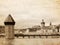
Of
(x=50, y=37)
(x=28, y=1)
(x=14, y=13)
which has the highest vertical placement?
(x=28, y=1)

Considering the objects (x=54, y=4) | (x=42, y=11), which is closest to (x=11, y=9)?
(x=42, y=11)

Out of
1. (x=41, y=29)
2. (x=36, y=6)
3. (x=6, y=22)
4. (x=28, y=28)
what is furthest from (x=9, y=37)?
(x=36, y=6)

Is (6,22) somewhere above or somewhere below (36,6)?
below

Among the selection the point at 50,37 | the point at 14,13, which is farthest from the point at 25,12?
the point at 50,37

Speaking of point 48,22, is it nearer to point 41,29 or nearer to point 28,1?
point 41,29

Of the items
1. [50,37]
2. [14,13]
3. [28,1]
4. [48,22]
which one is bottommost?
[50,37]

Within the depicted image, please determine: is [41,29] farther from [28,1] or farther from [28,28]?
[28,1]

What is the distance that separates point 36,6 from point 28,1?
0.13 meters

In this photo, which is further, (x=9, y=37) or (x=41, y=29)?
(x=41, y=29)

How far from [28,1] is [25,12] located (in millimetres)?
158

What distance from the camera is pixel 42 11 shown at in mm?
Result: 2000

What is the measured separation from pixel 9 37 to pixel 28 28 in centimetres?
31

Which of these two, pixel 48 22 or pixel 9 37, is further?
pixel 48 22

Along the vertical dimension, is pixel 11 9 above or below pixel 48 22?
above
